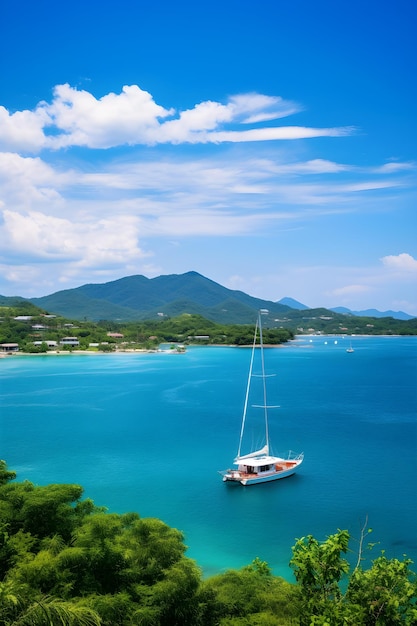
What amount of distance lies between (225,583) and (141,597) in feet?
4.04

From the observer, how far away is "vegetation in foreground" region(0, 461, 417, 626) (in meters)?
4.91

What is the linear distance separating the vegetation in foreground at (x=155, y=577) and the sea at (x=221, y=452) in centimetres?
158

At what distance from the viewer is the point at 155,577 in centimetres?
638

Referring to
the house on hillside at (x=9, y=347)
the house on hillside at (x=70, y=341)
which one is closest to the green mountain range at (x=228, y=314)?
the house on hillside at (x=70, y=341)

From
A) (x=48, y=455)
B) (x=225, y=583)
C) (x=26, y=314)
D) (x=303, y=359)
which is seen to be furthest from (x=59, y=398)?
(x=26, y=314)

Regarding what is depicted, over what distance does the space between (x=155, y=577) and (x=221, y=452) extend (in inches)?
455

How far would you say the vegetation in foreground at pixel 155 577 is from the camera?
491 cm

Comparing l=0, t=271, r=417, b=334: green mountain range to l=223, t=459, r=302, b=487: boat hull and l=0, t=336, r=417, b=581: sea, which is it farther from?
l=223, t=459, r=302, b=487: boat hull

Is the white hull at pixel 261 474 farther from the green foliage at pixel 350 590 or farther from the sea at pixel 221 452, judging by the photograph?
the green foliage at pixel 350 590

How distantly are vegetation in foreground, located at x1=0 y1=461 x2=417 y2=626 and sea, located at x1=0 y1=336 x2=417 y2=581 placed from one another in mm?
1580

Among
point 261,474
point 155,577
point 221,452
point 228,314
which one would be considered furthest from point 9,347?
point 228,314

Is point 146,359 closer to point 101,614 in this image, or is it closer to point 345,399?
point 345,399

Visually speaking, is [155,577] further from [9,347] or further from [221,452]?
[9,347]

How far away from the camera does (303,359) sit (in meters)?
54.6
